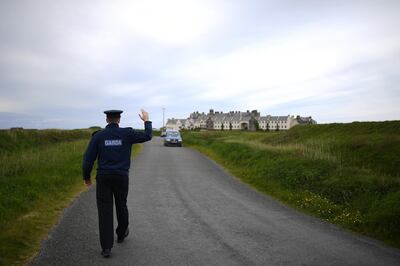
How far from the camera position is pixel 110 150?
5.80 meters

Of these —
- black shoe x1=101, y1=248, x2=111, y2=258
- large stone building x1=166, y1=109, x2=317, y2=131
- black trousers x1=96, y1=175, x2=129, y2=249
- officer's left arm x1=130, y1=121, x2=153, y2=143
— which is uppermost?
large stone building x1=166, y1=109, x2=317, y2=131

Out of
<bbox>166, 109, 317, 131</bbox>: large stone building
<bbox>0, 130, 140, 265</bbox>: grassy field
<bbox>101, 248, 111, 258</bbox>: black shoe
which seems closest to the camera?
<bbox>101, 248, 111, 258</bbox>: black shoe

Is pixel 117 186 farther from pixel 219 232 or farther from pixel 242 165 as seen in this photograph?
pixel 242 165

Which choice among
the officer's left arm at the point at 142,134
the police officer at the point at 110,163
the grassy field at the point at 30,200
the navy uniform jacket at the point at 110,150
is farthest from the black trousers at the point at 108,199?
the grassy field at the point at 30,200

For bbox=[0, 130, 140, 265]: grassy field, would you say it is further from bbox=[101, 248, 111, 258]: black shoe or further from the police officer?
the police officer

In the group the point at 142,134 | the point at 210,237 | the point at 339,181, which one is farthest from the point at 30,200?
the point at 339,181

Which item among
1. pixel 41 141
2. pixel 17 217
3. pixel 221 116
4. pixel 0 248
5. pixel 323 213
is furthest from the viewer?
pixel 221 116

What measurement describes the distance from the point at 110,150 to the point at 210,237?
255cm

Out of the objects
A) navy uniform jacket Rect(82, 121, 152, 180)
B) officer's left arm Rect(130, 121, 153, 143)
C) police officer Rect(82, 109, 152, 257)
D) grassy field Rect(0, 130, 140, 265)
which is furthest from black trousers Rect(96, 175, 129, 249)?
grassy field Rect(0, 130, 140, 265)

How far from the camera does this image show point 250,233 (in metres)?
6.88

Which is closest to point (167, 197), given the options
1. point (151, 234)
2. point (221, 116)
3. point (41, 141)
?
point (151, 234)

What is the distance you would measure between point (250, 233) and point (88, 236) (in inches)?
125

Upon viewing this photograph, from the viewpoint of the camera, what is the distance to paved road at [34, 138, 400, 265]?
5438mm

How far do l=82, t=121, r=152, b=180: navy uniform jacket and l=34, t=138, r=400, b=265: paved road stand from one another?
1.36 m
